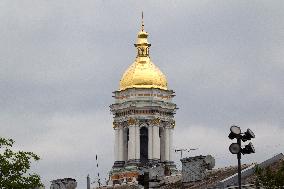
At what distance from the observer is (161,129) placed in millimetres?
153250

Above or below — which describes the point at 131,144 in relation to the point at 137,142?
below

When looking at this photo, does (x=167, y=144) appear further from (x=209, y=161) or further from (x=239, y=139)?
(x=239, y=139)

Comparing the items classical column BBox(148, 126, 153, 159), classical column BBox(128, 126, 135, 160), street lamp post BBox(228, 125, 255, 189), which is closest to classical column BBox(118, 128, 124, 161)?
classical column BBox(128, 126, 135, 160)

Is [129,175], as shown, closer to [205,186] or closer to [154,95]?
[154,95]

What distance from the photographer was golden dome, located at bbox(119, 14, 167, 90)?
153 m

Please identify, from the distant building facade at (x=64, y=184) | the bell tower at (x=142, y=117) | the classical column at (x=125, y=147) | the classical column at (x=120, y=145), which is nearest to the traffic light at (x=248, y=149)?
the distant building facade at (x=64, y=184)

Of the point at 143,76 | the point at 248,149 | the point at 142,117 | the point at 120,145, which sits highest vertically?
the point at 143,76

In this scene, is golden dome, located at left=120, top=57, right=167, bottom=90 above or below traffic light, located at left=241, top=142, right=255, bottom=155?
above

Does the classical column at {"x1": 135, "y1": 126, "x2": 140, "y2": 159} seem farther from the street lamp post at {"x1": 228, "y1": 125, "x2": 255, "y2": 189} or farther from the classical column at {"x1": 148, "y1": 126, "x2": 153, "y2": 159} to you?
the street lamp post at {"x1": 228, "y1": 125, "x2": 255, "y2": 189}

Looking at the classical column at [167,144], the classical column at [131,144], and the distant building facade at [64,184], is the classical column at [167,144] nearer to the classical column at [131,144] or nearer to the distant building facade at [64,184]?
the classical column at [131,144]

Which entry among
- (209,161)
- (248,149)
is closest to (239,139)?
(248,149)

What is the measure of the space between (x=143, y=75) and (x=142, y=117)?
17.7 ft

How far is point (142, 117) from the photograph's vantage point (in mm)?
152125

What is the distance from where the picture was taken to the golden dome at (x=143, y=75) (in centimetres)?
15312
